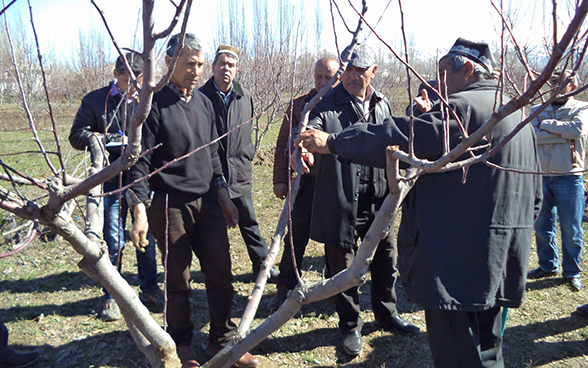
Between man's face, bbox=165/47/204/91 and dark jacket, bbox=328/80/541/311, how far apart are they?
105cm

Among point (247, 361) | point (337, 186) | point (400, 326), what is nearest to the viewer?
point (247, 361)

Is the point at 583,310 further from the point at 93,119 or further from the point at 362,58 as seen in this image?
the point at 93,119

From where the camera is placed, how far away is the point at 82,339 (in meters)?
2.97

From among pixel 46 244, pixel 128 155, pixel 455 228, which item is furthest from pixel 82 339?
pixel 455 228

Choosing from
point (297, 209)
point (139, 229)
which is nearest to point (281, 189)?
point (297, 209)

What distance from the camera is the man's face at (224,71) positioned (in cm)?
366

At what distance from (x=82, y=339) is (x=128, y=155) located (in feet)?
8.61

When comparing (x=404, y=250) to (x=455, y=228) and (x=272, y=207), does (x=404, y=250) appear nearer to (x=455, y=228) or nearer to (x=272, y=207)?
(x=455, y=228)

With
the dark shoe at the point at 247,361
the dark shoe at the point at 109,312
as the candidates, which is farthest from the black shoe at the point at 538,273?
the dark shoe at the point at 109,312

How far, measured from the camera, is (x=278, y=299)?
340cm

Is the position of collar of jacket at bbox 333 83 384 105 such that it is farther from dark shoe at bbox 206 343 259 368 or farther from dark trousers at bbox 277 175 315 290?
dark shoe at bbox 206 343 259 368

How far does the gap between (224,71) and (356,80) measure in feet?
4.75

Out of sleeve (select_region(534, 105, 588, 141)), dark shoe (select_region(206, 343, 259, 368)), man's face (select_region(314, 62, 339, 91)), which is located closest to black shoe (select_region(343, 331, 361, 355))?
dark shoe (select_region(206, 343, 259, 368))

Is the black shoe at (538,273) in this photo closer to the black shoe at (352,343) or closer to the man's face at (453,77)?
the black shoe at (352,343)
